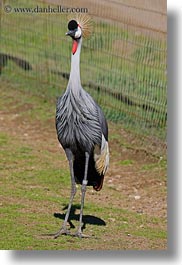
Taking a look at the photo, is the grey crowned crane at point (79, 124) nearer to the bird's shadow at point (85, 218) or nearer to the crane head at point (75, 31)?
the crane head at point (75, 31)

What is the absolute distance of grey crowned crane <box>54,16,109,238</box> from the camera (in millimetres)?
7105

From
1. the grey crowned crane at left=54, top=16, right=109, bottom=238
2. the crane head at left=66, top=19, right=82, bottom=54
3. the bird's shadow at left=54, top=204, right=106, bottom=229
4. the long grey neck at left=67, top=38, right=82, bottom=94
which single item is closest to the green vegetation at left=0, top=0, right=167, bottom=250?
the bird's shadow at left=54, top=204, right=106, bottom=229

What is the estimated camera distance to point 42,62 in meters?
9.89

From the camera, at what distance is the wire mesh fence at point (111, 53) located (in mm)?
8156

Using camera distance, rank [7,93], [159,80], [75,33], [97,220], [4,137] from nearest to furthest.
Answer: [75,33], [97,220], [159,80], [4,137], [7,93]

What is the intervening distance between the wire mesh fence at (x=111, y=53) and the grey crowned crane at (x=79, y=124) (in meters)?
0.49

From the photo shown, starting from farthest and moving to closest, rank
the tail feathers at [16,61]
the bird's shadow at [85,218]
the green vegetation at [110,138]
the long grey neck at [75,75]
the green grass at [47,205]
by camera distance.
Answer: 1. the tail feathers at [16,61]
2. the bird's shadow at [85,218]
3. the green vegetation at [110,138]
4. the green grass at [47,205]
5. the long grey neck at [75,75]

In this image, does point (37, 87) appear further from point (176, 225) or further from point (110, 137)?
point (176, 225)

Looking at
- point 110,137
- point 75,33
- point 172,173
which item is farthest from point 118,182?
point 75,33

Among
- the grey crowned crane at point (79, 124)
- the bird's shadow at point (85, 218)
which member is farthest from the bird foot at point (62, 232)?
the bird's shadow at point (85, 218)

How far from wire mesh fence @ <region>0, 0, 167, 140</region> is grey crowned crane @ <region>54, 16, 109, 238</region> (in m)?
0.49

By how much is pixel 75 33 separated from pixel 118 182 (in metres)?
1.83

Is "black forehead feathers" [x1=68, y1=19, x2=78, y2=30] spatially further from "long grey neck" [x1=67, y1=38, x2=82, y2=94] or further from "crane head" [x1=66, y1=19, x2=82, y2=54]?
"long grey neck" [x1=67, y1=38, x2=82, y2=94]

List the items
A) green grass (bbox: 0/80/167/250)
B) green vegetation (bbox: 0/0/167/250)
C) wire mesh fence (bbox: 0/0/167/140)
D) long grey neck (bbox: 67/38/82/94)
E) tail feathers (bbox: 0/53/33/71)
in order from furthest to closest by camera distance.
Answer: tail feathers (bbox: 0/53/33/71) → wire mesh fence (bbox: 0/0/167/140) → green vegetation (bbox: 0/0/167/250) → green grass (bbox: 0/80/167/250) → long grey neck (bbox: 67/38/82/94)
